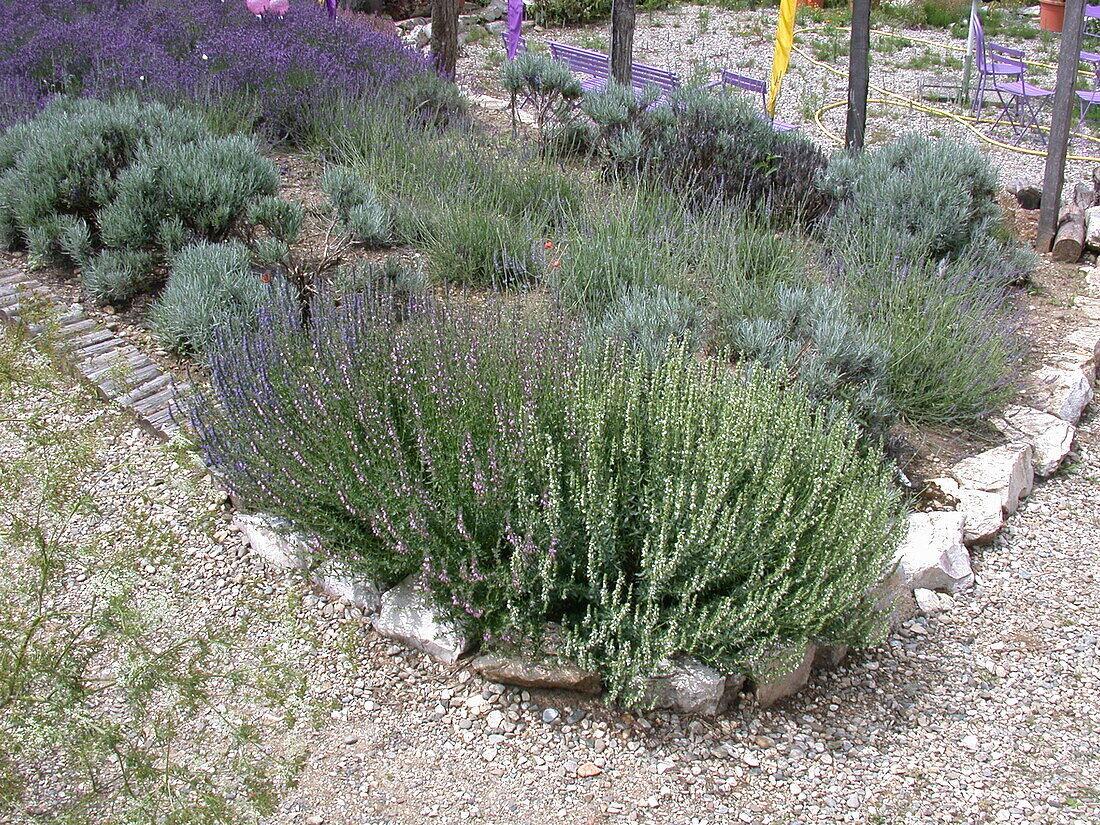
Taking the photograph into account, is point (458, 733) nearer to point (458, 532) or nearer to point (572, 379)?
point (458, 532)

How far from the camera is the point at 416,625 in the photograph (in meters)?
3.10

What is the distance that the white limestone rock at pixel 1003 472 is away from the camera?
4008mm

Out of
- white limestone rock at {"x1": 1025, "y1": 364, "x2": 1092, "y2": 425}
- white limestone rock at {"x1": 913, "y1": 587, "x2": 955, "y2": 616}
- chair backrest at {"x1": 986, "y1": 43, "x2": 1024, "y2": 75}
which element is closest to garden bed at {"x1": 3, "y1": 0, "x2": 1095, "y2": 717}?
white limestone rock at {"x1": 1025, "y1": 364, "x2": 1092, "y2": 425}

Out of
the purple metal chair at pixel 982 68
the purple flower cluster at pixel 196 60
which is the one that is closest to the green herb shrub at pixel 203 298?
the purple flower cluster at pixel 196 60

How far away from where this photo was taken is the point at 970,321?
4.52 metres

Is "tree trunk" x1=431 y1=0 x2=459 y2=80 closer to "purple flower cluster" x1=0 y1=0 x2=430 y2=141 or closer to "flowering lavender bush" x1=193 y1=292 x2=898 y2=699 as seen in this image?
"purple flower cluster" x1=0 y1=0 x2=430 y2=141

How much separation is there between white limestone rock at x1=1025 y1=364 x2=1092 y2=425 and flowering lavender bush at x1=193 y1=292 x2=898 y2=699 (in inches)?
67.6

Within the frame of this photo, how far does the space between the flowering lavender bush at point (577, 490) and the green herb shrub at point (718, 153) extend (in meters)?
2.79

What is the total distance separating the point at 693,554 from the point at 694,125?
4.12 metres

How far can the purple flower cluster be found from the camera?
6.41 metres

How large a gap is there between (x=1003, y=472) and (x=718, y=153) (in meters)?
2.94

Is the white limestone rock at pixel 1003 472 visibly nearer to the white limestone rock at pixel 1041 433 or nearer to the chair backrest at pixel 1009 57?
the white limestone rock at pixel 1041 433

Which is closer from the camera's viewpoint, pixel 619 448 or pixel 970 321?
pixel 619 448

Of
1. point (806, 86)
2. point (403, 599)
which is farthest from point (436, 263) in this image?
point (806, 86)
